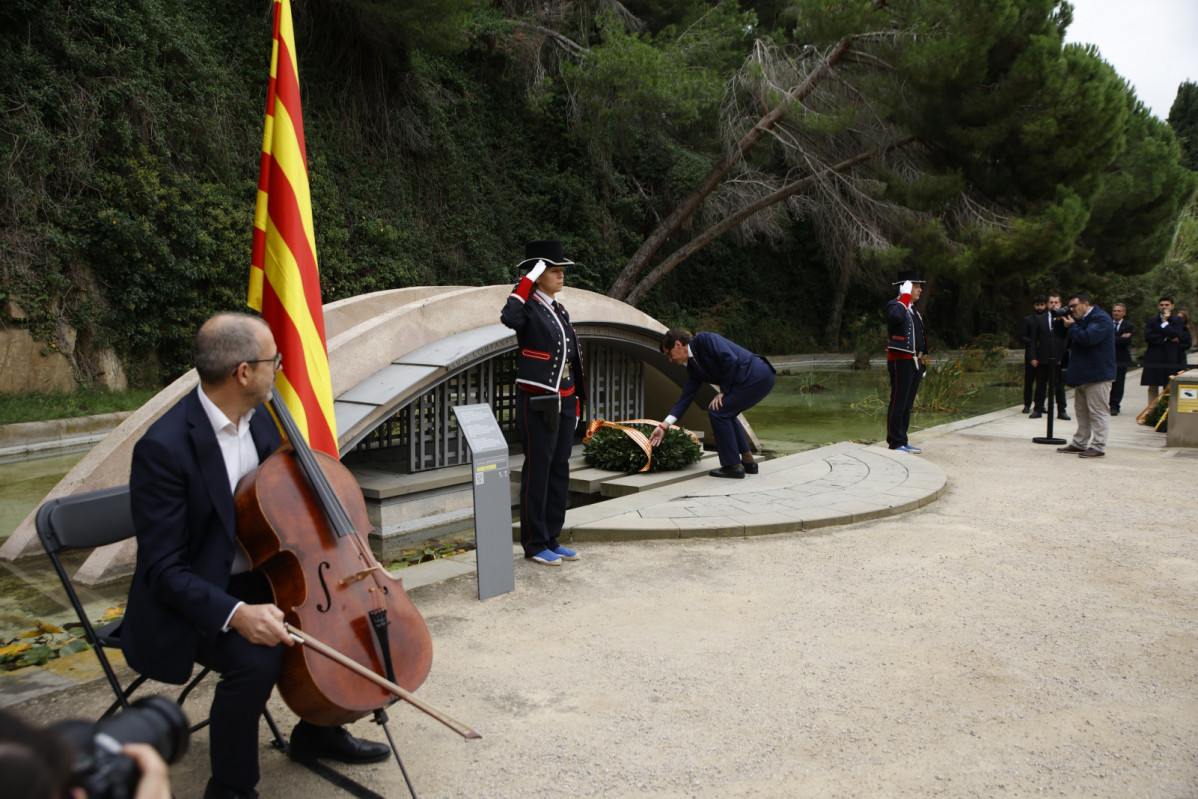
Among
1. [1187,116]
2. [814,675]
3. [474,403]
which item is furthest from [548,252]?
[1187,116]

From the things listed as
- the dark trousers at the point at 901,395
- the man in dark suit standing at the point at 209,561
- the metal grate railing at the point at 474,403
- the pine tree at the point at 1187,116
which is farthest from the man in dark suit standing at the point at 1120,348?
the pine tree at the point at 1187,116

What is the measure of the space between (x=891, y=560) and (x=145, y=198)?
12574mm

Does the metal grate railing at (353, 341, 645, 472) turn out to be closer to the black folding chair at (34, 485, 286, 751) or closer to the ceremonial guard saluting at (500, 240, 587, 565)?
the ceremonial guard saluting at (500, 240, 587, 565)

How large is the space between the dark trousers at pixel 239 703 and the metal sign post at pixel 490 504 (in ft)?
6.73

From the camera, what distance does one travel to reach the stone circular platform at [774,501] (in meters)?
5.86

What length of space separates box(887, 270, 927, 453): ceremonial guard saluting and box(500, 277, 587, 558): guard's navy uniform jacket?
5245 mm

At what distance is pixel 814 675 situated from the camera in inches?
139

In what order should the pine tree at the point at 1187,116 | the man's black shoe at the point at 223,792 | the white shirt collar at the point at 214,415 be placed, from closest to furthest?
1. the man's black shoe at the point at 223,792
2. the white shirt collar at the point at 214,415
3. the pine tree at the point at 1187,116

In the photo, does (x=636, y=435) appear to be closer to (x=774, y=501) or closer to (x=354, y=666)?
(x=774, y=501)

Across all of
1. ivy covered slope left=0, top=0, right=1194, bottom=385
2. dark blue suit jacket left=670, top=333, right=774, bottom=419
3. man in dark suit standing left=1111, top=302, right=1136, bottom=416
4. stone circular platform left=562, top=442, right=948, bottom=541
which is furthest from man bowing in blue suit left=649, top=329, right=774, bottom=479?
ivy covered slope left=0, top=0, right=1194, bottom=385

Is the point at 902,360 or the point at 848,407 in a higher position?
the point at 902,360

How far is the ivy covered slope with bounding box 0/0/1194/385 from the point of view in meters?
13.0

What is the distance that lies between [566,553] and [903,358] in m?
5.64

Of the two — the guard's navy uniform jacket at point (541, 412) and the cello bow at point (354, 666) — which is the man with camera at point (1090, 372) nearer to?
the guard's navy uniform jacket at point (541, 412)
